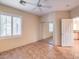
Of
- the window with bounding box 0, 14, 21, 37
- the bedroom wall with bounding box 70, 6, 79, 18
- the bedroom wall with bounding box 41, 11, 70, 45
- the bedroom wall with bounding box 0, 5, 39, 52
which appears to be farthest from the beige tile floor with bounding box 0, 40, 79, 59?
the bedroom wall with bounding box 70, 6, 79, 18

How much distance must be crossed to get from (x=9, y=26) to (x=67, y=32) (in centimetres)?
382

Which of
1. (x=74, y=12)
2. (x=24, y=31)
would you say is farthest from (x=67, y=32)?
(x=24, y=31)

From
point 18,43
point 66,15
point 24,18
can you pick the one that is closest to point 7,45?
point 18,43

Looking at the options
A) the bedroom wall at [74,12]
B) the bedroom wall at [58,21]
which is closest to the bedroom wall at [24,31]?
the bedroom wall at [58,21]

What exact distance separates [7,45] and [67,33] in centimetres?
399

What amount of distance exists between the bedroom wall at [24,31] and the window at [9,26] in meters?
Result: 0.32

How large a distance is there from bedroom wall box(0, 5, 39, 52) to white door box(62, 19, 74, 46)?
2701mm

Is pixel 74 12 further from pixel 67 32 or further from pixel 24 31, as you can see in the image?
pixel 24 31

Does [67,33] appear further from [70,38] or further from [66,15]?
[66,15]

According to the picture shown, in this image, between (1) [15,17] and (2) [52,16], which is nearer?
(1) [15,17]

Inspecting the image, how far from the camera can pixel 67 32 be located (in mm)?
7898

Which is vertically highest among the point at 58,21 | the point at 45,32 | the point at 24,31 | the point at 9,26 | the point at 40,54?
the point at 58,21

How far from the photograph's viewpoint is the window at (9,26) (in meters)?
6.32

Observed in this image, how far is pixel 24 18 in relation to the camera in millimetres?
8375
